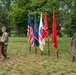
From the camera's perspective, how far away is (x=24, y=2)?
3039 cm

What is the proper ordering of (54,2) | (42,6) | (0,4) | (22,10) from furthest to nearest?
(0,4), (22,10), (42,6), (54,2)

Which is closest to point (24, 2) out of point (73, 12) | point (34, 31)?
point (73, 12)

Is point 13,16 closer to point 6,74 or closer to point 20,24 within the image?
point 20,24

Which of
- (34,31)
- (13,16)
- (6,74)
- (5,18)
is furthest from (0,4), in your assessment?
(6,74)

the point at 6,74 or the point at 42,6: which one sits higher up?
the point at 42,6

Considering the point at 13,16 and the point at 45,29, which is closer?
the point at 45,29

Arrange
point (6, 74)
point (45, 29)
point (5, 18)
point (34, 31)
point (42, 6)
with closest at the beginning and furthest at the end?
point (6, 74)
point (45, 29)
point (34, 31)
point (42, 6)
point (5, 18)

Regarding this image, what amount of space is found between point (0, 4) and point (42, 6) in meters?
40.1

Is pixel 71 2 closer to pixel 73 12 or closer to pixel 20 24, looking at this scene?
pixel 73 12

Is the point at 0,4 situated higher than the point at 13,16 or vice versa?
the point at 0,4

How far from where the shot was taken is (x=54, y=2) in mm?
23922

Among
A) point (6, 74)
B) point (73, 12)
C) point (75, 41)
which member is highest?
point (73, 12)

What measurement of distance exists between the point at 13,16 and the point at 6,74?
21069 mm

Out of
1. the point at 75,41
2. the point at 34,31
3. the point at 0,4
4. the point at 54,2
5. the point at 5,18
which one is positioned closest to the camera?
the point at 75,41
